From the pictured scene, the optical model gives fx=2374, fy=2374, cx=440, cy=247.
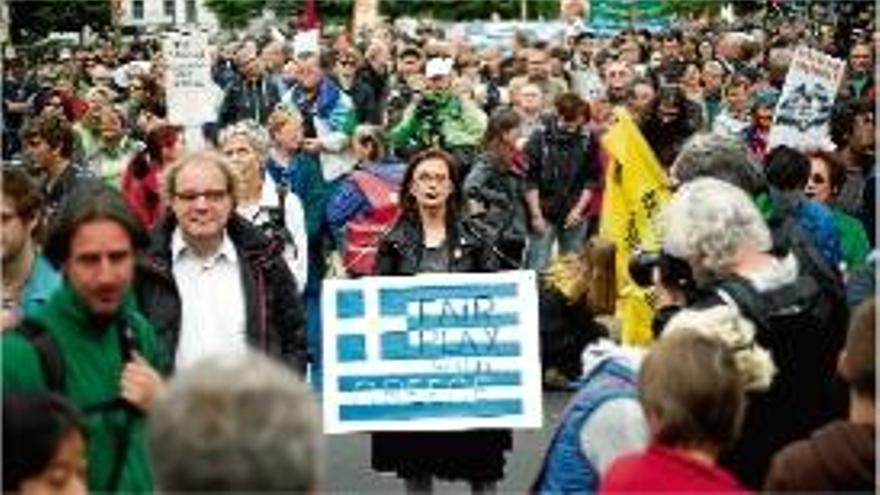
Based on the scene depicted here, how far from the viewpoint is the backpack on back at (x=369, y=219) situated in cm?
1159

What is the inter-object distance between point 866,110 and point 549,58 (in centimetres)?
1229

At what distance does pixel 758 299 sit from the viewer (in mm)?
5852

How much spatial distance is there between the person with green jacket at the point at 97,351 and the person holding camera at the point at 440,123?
9.82m

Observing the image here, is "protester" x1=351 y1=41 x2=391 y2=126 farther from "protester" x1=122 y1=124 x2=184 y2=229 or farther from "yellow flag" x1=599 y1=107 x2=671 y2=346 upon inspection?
"yellow flag" x1=599 y1=107 x2=671 y2=346

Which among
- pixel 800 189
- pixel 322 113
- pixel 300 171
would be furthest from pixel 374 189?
pixel 322 113

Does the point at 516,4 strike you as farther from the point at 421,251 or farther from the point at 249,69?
the point at 421,251

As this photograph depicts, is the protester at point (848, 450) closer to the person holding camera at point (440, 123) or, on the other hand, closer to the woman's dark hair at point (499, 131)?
the woman's dark hair at point (499, 131)

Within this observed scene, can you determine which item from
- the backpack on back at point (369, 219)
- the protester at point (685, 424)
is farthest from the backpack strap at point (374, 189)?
the protester at point (685, 424)

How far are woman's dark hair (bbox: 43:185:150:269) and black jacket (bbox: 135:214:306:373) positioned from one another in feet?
3.93

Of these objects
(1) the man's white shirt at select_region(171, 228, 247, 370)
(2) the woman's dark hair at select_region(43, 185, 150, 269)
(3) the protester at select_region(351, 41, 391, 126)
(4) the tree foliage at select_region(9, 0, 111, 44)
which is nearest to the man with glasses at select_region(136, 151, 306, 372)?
(1) the man's white shirt at select_region(171, 228, 247, 370)

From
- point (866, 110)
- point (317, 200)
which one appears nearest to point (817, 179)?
point (866, 110)

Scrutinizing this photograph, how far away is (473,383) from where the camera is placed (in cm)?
836

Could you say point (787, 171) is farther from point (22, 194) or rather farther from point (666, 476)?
point (666, 476)

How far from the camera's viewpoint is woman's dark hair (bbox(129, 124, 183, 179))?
12109 mm
